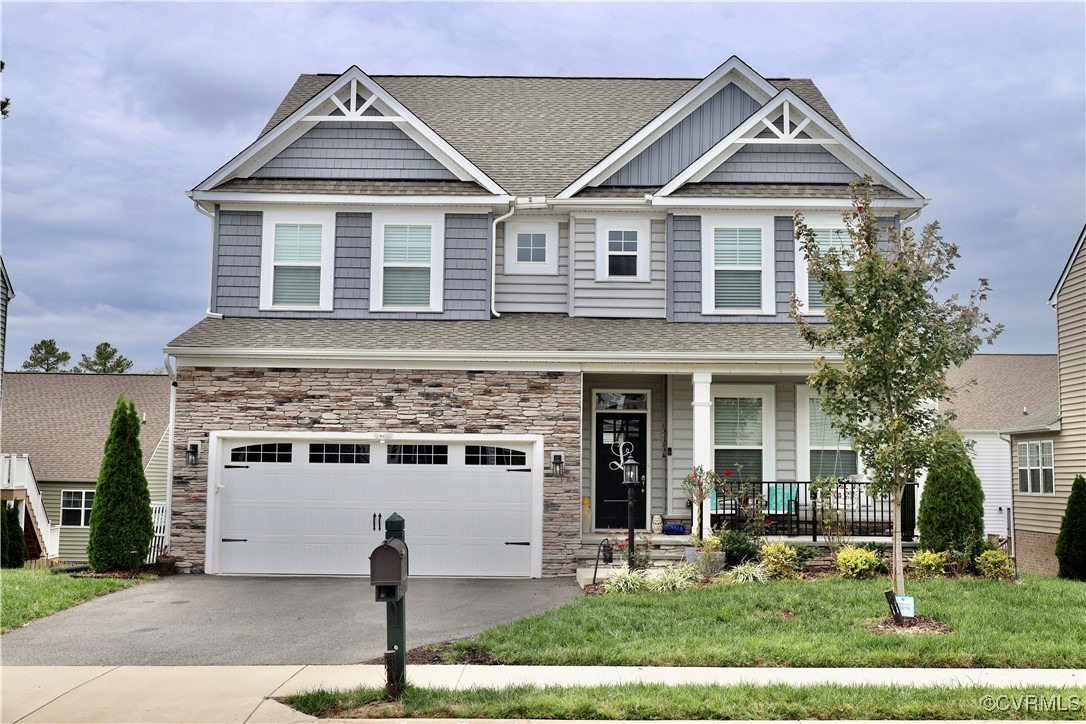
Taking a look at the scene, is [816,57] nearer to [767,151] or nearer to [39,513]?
[767,151]

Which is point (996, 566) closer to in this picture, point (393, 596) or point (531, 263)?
point (393, 596)

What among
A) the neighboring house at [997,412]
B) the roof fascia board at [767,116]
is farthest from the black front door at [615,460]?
the neighboring house at [997,412]

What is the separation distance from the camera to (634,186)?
17172 millimetres

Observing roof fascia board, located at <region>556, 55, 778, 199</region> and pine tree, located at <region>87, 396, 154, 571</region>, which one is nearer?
pine tree, located at <region>87, 396, 154, 571</region>

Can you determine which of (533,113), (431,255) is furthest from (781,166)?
(431,255)

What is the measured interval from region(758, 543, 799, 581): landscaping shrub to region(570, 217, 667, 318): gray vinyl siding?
5.07 metres

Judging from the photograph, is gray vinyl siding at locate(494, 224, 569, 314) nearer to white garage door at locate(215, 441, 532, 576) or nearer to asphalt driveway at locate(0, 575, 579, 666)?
white garage door at locate(215, 441, 532, 576)

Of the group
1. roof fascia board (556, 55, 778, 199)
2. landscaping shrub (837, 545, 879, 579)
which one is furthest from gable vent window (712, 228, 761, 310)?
landscaping shrub (837, 545, 879, 579)

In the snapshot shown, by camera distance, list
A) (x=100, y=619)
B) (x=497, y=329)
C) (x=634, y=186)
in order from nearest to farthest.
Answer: (x=100, y=619) < (x=497, y=329) < (x=634, y=186)

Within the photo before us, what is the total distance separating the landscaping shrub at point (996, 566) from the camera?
40.8 ft

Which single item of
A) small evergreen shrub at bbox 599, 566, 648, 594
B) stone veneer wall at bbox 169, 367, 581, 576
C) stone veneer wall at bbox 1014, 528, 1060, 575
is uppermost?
stone veneer wall at bbox 169, 367, 581, 576

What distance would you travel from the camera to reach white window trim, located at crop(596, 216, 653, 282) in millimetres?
16828

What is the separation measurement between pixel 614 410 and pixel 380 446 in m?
4.14

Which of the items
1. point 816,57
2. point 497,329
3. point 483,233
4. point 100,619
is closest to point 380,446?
point 497,329
